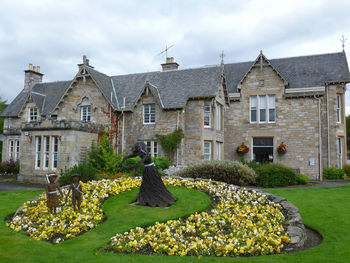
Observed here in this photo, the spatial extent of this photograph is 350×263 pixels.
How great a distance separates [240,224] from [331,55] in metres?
24.2

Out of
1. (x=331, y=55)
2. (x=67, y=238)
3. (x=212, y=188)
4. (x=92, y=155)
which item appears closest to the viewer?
(x=67, y=238)

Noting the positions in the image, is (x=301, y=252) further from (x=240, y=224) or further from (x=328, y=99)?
(x=328, y=99)

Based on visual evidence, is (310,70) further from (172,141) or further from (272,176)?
(172,141)

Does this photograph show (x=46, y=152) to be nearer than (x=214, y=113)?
Yes

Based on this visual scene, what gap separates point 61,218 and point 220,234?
4.84 m

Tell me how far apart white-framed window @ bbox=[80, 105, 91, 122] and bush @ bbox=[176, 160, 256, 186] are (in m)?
11.7

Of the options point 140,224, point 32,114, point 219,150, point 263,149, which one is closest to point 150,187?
point 140,224

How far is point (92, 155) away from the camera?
2141 centimetres

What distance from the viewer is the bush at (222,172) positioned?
17422mm

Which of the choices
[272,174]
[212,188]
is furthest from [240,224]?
[272,174]

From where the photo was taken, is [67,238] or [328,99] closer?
[67,238]

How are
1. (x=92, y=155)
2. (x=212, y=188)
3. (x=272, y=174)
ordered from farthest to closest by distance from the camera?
(x=92, y=155) → (x=272, y=174) → (x=212, y=188)

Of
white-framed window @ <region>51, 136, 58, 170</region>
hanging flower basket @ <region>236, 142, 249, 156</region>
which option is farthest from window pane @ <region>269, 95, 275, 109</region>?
white-framed window @ <region>51, 136, 58, 170</region>

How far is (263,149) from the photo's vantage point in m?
27.4
